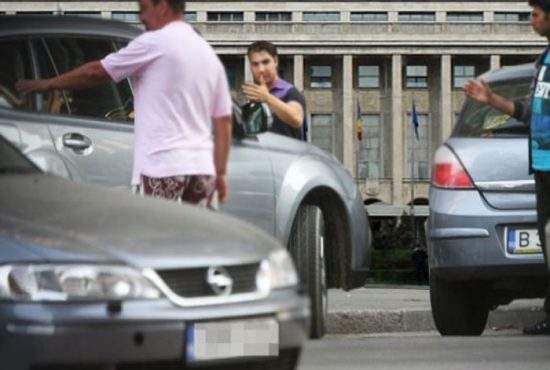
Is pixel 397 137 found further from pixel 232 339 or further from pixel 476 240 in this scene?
pixel 232 339

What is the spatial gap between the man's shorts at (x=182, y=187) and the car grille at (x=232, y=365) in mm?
1453

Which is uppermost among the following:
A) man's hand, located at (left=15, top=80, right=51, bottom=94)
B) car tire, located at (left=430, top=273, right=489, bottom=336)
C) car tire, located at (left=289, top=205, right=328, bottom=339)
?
man's hand, located at (left=15, top=80, right=51, bottom=94)

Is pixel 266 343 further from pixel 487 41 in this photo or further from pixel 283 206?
pixel 487 41

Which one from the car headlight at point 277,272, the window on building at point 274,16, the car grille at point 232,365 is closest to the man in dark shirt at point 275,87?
the car headlight at point 277,272

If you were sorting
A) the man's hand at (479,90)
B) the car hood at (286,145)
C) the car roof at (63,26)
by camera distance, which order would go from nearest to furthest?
the car roof at (63,26) → the man's hand at (479,90) → the car hood at (286,145)

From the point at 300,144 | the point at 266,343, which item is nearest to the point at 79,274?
the point at 266,343

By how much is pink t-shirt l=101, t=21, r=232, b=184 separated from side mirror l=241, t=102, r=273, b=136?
1.44m

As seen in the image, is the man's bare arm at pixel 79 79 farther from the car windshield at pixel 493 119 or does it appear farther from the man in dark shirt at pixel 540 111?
the car windshield at pixel 493 119

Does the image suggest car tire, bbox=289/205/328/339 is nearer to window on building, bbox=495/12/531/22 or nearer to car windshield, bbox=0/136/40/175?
car windshield, bbox=0/136/40/175

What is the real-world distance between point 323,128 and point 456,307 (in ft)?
303

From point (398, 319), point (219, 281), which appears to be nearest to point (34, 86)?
point (219, 281)

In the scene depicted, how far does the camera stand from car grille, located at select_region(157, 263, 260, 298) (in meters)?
4.76

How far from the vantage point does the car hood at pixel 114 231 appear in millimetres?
4762

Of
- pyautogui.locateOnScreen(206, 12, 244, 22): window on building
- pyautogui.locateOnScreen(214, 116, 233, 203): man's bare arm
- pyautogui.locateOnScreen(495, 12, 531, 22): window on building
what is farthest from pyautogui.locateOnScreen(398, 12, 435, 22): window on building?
pyautogui.locateOnScreen(214, 116, 233, 203): man's bare arm
